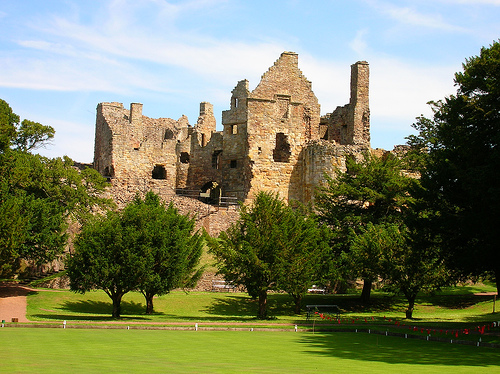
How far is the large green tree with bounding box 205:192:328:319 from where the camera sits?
105 feet

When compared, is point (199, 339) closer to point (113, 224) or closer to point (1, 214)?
point (113, 224)

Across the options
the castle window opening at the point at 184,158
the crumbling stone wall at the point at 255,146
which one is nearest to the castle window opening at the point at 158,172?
the crumbling stone wall at the point at 255,146

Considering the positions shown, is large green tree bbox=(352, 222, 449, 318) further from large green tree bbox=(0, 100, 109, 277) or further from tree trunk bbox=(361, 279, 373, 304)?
large green tree bbox=(0, 100, 109, 277)

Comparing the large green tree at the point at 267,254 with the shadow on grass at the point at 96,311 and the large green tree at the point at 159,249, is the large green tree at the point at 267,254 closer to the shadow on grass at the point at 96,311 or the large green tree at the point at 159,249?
the large green tree at the point at 159,249

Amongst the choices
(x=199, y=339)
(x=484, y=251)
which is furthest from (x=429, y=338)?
(x=199, y=339)

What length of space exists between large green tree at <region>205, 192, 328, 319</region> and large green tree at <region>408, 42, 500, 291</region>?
23.7ft

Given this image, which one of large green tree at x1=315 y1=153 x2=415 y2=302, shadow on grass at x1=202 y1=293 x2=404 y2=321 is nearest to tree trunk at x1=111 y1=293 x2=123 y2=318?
shadow on grass at x1=202 y1=293 x2=404 y2=321

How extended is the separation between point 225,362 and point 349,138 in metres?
40.4

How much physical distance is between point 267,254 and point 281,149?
2076cm

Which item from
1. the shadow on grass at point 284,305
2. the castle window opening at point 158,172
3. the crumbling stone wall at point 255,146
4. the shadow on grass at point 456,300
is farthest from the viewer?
the castle window opening at point 158,172

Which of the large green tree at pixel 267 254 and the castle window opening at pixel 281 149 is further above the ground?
the castle window opening at pixel 281 149

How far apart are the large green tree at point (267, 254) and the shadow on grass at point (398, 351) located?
8.20 meters

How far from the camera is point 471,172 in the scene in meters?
24.9

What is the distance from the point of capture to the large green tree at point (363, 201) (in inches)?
1567
